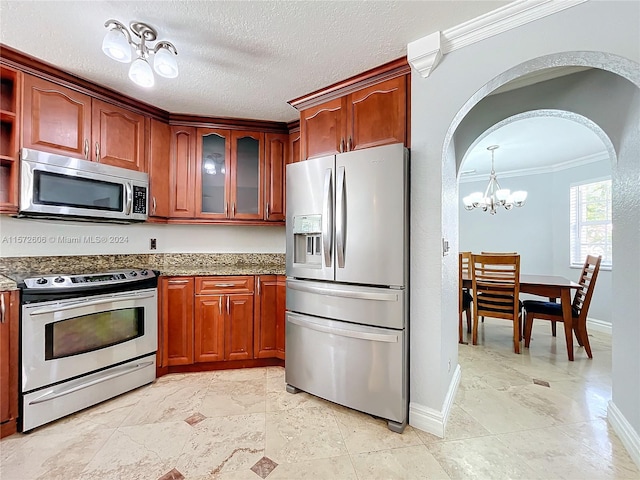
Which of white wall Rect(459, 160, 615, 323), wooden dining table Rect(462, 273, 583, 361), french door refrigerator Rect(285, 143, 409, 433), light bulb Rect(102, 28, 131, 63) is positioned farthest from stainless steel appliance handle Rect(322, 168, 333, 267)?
white wall Rect(459, 160, 615, 323)

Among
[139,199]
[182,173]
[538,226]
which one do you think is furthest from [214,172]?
[538,226]

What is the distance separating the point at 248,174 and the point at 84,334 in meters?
1.89

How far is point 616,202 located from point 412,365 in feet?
5.45

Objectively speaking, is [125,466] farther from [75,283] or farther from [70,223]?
[70,223]

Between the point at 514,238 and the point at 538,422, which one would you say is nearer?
the point at 538,422

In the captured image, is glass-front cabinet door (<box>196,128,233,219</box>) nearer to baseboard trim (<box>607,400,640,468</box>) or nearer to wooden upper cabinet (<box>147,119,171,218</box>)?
wooden upper cabinet (<box>147,119,171,218</box>)

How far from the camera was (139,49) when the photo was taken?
5.68 ft

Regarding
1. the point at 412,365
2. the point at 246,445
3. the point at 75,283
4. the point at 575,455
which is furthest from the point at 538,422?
the point at 75,283

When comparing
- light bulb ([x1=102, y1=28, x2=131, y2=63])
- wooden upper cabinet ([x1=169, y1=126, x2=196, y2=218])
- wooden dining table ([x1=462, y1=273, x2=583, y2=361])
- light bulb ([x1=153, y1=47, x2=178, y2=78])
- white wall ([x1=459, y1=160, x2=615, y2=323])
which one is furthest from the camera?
white wall ([x1=459, y1=160, x2=615, y2=323])

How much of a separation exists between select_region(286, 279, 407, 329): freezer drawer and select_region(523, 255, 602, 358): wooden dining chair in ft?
7.81

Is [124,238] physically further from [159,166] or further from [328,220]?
[328,220]

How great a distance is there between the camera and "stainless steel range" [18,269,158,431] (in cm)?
190

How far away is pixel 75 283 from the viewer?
2070 mm

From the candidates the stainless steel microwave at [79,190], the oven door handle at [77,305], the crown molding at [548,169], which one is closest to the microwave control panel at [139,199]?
the stainless steel microwave at [79,190]
